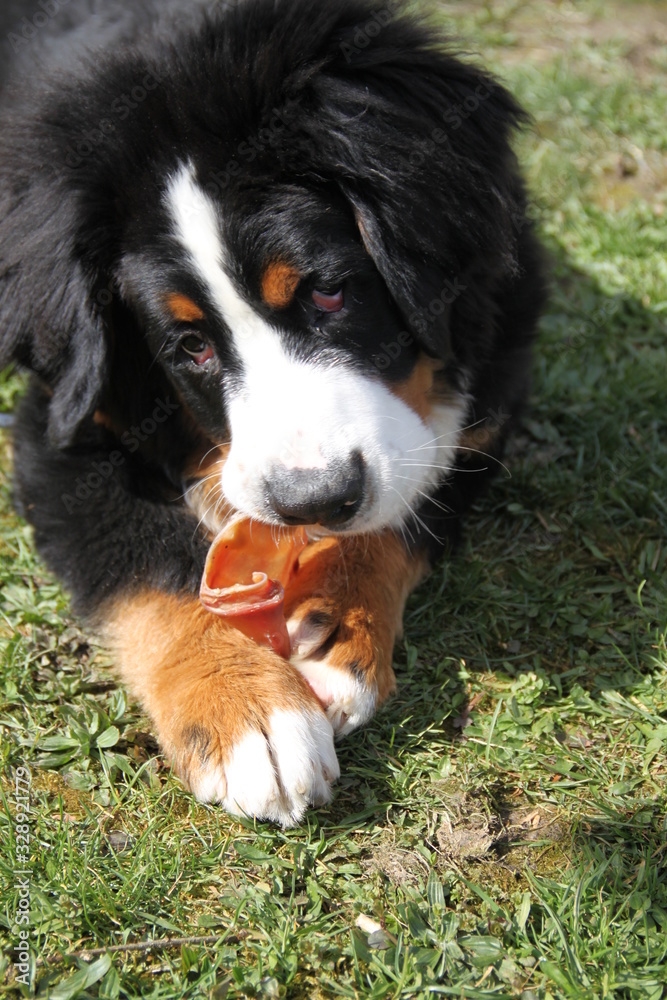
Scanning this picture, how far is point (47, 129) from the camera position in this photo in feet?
7.75

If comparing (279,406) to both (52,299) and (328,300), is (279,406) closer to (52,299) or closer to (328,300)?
(328,300)

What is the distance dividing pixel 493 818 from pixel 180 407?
1306 mm

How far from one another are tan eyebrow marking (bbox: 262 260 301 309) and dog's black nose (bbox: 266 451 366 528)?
1.27 ft

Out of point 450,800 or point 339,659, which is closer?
point 450,800

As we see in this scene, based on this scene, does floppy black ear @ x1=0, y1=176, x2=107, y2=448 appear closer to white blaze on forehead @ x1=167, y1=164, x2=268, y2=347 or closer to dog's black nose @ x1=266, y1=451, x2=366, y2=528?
white blaze on forehead @ x1=167, y1=164, x2=268, y2=347

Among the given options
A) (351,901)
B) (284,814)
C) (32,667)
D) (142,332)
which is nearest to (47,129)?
(142,332)

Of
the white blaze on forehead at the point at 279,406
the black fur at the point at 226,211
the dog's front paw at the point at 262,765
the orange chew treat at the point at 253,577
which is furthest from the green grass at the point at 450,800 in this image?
the white blaze on forehead at the point at 279,406

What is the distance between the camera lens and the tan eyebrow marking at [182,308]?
7.25 ft

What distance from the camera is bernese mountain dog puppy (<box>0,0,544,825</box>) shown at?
6.97 ft

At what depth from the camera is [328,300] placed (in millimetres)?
2199

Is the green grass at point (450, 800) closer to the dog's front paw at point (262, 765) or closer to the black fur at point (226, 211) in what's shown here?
the dog's front paw at point (262, 765)

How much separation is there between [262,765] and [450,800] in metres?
0.44

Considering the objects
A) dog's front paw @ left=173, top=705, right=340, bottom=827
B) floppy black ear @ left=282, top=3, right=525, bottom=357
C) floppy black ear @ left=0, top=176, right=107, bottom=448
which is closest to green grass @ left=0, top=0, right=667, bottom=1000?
dog's front paw @ left=173, top=705, right=340, bottom=827

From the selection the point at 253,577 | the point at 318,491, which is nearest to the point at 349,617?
the point at 253,577
